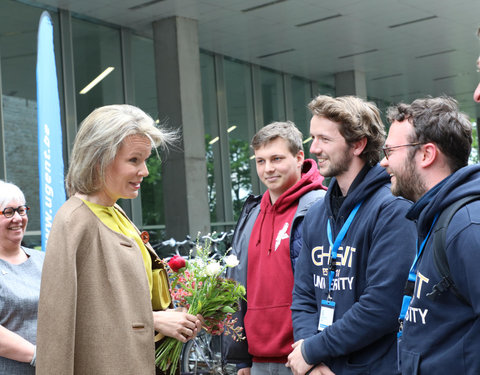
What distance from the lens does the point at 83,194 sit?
2508 millimetres

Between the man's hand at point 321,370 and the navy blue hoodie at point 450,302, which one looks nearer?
the navy blue hoodie at point 450,302

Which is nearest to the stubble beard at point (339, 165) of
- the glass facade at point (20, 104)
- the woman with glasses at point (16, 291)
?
the woman with glasses at point (16, 291)

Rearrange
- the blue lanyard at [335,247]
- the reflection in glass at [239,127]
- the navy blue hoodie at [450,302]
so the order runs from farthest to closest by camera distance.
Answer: the reflection in glass at [239,127], the blue lanyard at [335,247], the navy blue hoodie at [450,302]

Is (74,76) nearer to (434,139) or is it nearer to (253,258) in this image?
(253,258)

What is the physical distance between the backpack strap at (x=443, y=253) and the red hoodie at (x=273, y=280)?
147cm

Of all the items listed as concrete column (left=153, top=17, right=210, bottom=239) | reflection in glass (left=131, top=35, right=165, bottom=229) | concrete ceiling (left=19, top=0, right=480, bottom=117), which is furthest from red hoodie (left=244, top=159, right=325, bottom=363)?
reflection in glass (left=131, top=35, right=165, bottom=229)

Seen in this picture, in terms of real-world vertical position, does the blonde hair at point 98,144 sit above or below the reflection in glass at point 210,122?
below

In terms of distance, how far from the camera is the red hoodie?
3393 millimetres

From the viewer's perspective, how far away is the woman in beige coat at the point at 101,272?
2.23 metres

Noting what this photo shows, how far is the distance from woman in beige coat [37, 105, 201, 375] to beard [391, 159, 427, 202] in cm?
99

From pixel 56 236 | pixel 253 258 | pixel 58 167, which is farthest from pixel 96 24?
pixel 56 236

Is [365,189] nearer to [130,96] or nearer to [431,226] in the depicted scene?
[431,226]

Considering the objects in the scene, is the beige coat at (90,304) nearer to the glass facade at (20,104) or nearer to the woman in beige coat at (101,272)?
the woman in beige coat at (101,272)

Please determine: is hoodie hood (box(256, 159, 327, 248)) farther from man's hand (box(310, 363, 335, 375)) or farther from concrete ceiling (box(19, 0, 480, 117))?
concrete ceiling (box(19, 0, 480, 117))
